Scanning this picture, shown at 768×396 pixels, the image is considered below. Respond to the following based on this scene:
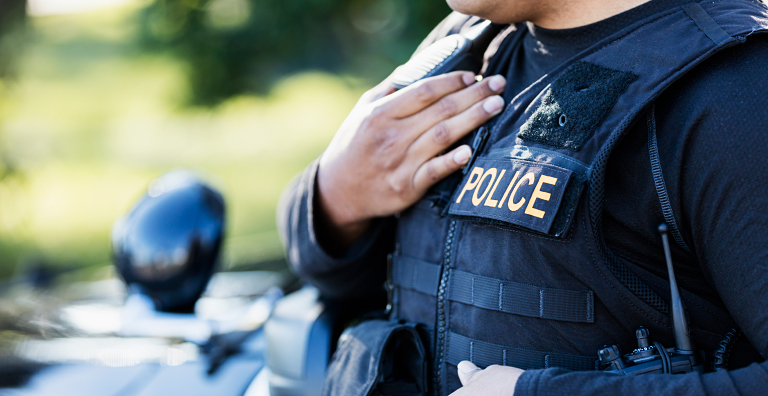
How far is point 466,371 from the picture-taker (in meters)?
1.02

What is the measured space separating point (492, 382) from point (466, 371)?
11 cm

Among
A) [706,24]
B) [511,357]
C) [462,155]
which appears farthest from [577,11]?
[511,357]

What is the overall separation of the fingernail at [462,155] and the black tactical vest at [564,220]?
37mm

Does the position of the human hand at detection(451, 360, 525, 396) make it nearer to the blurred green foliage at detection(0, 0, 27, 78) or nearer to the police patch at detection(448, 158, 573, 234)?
the police patch at detection(448, 158, 573, 234)

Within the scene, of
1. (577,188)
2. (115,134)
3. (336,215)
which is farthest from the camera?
(115,134)

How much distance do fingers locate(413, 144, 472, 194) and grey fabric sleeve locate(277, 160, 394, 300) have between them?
244 millimetres

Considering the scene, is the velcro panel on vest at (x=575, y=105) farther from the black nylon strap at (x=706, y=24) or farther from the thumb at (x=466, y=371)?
the thumb at (x=466, y=371)

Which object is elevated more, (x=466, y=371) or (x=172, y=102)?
(x=466, y=371)

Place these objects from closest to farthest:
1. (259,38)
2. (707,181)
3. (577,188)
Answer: (707,181) < (577,188) < (259,38)

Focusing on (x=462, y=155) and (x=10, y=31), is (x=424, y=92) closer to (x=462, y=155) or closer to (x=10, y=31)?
(x=462, y=155)

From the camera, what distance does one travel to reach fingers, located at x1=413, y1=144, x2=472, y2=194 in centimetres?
119

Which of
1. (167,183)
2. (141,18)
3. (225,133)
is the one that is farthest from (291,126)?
(167,183)

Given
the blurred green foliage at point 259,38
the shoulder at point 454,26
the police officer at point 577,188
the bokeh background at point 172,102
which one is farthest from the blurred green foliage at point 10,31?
the police officer at point 577,188

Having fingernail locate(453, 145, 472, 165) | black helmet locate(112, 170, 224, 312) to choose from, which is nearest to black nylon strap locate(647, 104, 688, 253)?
fingernail locate(453, 145, 472, 165)
